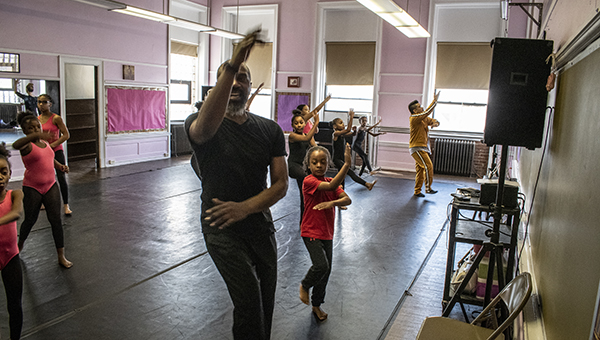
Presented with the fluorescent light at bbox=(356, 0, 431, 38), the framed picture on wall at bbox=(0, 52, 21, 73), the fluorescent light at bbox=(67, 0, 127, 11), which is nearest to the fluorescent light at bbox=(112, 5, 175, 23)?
the fluorescent light at bbox=(67, 0, 127, 11)

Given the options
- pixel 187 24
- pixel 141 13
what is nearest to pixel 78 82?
pixel 187 24

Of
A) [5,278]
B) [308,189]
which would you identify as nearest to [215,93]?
[308,189]

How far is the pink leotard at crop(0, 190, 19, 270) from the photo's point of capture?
9.06ft

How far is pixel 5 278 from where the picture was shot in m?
2.82

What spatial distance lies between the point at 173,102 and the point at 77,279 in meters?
9.67

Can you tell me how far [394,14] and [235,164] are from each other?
597 cm

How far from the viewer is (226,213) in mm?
2137

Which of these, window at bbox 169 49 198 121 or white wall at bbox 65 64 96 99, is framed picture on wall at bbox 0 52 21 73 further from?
window at bbox 169 49 198 121

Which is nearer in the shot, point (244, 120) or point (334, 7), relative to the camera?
point (244, 120)

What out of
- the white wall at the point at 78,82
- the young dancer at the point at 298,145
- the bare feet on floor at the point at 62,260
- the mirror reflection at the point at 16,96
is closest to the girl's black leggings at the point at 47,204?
the bare feet on floor at the point at 62,260

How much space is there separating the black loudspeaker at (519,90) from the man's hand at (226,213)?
203cm

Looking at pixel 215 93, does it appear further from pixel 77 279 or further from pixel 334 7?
pixel 334 7

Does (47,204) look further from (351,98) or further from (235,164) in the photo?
(351,98)

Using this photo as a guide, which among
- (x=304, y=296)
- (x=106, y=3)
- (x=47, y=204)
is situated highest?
(x=106, y=3)
